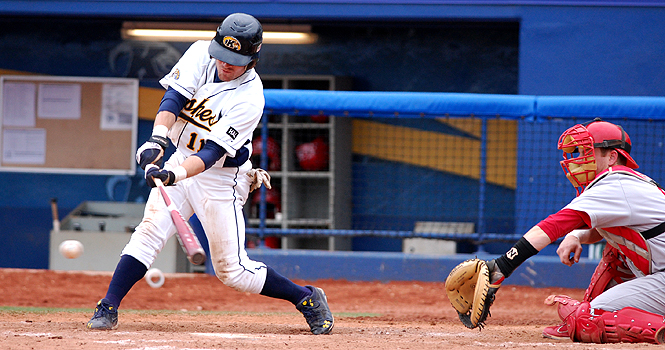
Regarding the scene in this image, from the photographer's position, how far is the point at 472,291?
2988 mm

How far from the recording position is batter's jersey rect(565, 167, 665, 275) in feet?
9.25

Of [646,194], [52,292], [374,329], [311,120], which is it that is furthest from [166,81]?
[311,120]

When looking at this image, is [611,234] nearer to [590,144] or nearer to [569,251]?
[569,251]

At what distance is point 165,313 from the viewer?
4.38 meters

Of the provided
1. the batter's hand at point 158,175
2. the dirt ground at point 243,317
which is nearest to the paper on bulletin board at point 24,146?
the dirt ground at point 243,317

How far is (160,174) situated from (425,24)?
477 cm

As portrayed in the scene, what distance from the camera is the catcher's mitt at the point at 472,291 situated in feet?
9.39

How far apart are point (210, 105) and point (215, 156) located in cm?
28

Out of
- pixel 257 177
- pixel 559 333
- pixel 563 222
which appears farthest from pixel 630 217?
pixel 257 177

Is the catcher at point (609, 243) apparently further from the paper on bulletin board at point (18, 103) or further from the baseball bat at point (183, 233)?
the paper on bulletin board at point (18, 103)

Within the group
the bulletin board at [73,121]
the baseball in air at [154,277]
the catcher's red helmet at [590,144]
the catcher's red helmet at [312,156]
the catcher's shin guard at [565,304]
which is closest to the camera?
the catcher's red helmet at [590,144]

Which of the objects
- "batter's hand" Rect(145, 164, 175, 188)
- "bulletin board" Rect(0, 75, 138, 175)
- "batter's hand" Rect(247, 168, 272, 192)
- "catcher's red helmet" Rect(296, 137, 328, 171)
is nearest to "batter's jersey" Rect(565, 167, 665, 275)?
"batter's hand" Rect(247, 168, 272, 192)

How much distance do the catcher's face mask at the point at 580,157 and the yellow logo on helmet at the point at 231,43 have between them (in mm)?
1541

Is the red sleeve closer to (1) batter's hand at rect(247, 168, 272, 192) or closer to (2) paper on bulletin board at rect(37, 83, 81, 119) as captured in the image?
(1) batter's hand at rect(247, 168, 272, 192)
